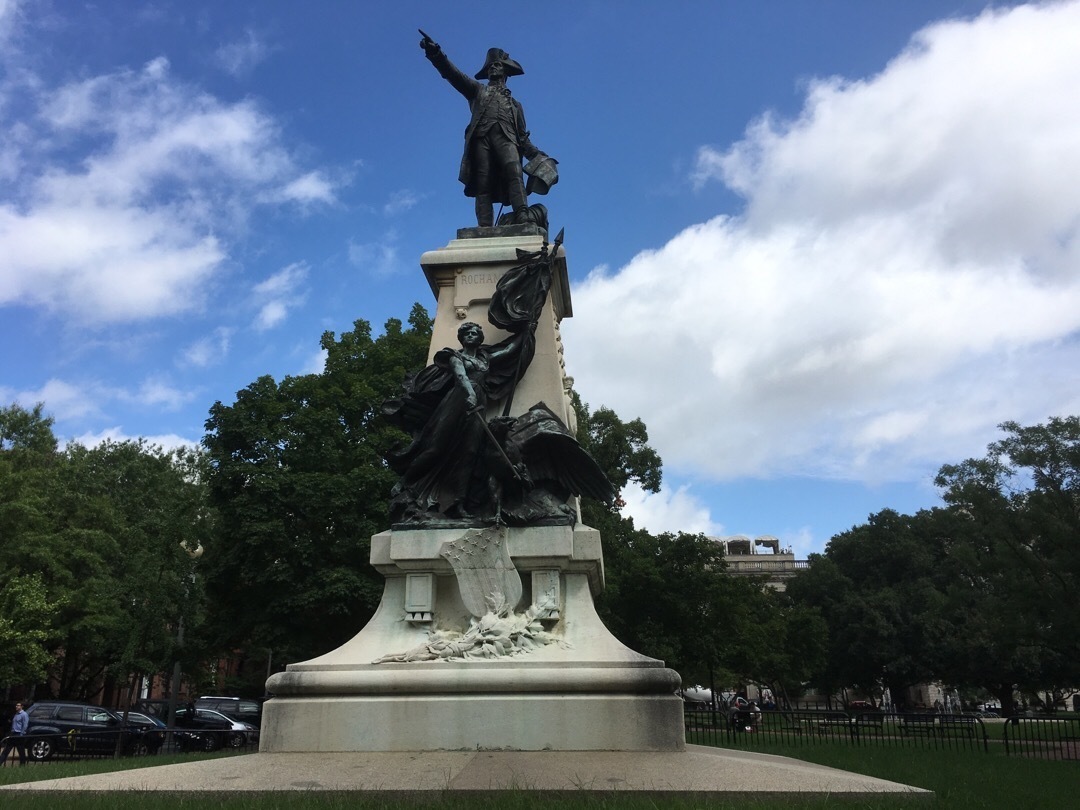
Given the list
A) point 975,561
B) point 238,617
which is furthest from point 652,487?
point 238,617

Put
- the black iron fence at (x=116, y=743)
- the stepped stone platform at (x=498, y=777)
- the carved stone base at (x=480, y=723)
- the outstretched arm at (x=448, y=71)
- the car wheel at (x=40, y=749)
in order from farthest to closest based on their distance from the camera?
1. the car wheel at (x=40, y=749)
2. the black iron fence at (x=116, y=743)
3. the outstretched arm at (x=448, y=71)
4. the carved stone base at (x=480, y=723)
5. the stepped stone platform at (x=498, y=777)

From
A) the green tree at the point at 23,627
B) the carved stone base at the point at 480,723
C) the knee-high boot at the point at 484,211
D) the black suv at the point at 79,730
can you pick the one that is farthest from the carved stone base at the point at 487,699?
the green tree at the point at 23,627

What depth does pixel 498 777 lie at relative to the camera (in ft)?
17.4

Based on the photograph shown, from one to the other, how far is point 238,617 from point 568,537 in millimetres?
16897

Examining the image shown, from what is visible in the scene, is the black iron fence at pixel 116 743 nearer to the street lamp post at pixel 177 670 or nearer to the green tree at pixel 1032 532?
the street lamp post at pixel 177 670

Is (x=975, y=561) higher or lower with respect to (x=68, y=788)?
higher

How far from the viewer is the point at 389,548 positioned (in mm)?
7711

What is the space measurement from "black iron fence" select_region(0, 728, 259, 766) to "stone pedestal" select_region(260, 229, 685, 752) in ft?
26.3

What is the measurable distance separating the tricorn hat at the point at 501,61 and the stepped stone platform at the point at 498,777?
822 centimetres

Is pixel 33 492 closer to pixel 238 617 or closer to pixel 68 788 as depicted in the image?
pixel 238 617

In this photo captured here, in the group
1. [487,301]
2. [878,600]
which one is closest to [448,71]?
[487,301]

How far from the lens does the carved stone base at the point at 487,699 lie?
650 centimetres

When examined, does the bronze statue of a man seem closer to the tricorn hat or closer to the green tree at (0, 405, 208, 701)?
the tricorn hat

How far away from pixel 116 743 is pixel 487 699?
13525mm
